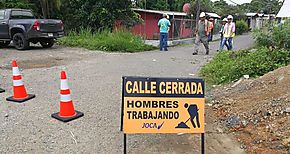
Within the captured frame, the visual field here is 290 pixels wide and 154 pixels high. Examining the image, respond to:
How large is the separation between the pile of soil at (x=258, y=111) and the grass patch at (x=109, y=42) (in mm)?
8814

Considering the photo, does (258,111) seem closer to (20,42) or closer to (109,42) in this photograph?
(109,42)

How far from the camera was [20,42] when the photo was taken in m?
13.2

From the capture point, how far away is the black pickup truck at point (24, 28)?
12656 mm

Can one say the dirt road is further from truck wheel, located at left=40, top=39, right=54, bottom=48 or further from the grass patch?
truck wheel, located at left=40, top=39, right=54, bottom=48

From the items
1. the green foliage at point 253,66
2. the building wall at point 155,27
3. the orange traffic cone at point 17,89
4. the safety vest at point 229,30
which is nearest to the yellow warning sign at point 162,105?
the orange traffic cone at point 17,89

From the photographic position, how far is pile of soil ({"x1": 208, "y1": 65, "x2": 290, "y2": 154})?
11.9 feet

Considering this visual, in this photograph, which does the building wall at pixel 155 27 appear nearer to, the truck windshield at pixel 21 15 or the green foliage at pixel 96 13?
the green foliage at pixel 96 13

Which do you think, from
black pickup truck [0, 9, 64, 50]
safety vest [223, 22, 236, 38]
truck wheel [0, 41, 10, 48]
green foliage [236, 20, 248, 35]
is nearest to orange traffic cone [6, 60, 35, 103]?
black pickup truck [0, 9, 64, 50]

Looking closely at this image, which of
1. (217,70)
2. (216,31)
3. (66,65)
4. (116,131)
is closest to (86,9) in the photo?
(66,65)

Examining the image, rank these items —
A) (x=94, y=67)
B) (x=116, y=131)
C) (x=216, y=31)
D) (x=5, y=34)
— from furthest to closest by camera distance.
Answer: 1. (x=216, y=31)
2. (x=5, y=34)
3. (x=94, y=67)
4. (x=116, y=131)

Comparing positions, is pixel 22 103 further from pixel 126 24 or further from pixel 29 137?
pixel 126 24

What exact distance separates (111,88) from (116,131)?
96.6 inches

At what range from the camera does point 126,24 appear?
A: 763 inches

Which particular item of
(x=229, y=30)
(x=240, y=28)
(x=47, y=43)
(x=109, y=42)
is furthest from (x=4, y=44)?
(x=240, y=28)
